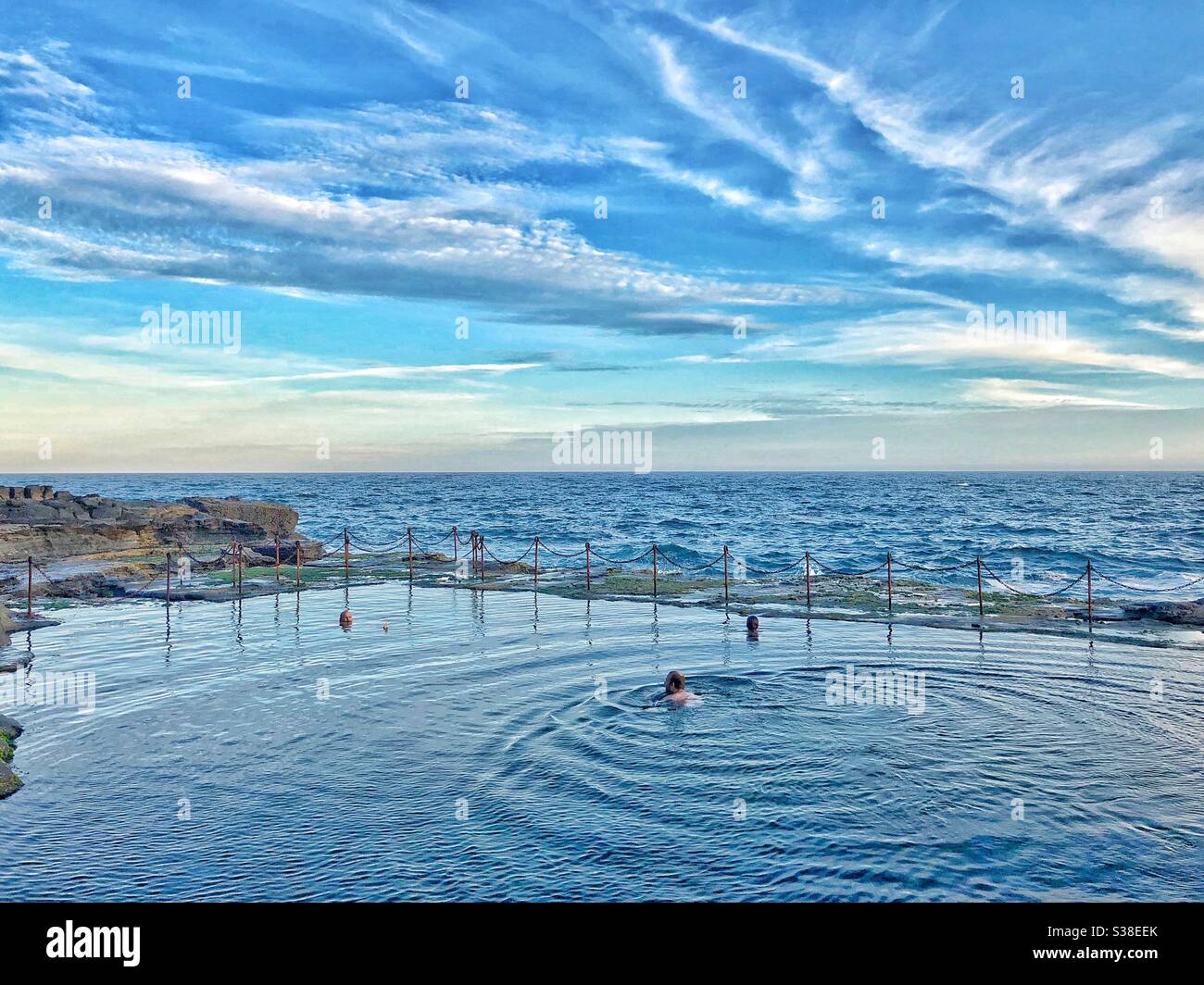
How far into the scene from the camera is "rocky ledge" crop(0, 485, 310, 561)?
3728cm

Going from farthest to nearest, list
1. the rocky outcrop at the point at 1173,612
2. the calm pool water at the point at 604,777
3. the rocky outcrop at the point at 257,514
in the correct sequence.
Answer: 1. the rocky outcrop at the point at 257,514
2. the rocky outcrop at the point at 1173,612
3. the calm pool water at the point at 604,777

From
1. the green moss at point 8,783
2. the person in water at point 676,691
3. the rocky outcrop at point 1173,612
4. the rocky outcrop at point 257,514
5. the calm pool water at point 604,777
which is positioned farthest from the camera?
the rocky outcrop at point 257,514

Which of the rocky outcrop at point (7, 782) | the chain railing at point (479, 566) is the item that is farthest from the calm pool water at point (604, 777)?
the chain railing at point (479, 566)

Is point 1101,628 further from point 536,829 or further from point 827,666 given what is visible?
point 536,829

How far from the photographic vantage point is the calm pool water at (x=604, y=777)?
754 cm

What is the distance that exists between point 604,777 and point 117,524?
38897 mm

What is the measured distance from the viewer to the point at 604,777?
10.2 m

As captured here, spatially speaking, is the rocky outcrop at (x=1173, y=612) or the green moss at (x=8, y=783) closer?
the green moss at (x=8, y=783)

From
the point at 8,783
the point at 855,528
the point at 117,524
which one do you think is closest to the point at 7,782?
the point at 8,783

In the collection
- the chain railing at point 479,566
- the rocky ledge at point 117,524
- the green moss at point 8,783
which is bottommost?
the green moss at point 8,783

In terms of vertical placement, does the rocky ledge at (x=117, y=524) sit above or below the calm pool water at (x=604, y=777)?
above

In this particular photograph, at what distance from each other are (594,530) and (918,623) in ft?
139

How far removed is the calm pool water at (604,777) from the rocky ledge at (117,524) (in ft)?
75.1

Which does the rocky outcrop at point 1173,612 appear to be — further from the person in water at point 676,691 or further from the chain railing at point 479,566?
the person in water at point 676,691
